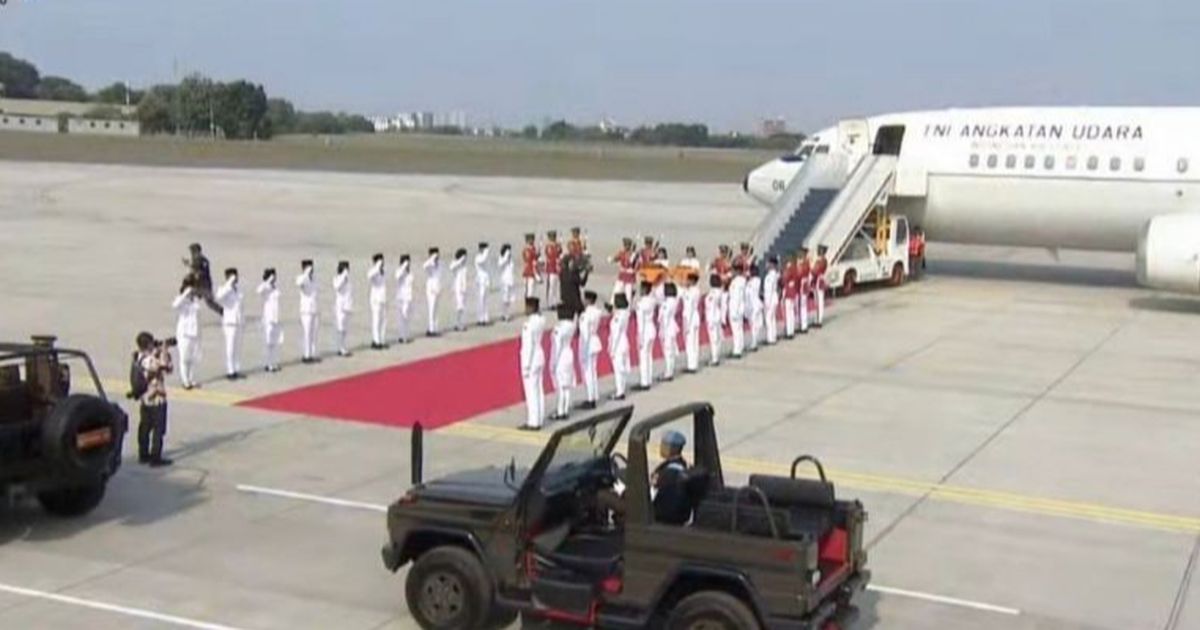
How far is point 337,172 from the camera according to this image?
268 feet

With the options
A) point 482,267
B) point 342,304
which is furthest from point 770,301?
point 342,304

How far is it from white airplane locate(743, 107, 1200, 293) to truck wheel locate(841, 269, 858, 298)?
241 centimetres

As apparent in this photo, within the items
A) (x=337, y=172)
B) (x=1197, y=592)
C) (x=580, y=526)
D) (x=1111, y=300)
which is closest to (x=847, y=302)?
(x=1111, y=300)

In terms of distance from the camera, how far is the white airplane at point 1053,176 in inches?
1133

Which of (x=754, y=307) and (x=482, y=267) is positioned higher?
(x=482, y=267)

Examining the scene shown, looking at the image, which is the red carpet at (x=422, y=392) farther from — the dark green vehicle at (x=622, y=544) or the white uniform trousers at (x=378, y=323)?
the dark green vehicle at (x=622, y=544)

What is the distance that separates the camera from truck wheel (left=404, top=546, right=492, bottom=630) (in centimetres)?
948

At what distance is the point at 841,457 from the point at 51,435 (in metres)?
8.02

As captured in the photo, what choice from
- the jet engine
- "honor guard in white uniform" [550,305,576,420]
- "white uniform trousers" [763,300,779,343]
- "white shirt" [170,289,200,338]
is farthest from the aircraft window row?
"white shirt" [170,289,200,338]

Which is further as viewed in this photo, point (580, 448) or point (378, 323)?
point (378, 323)

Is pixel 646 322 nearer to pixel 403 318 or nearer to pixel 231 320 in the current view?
pixel 403 318

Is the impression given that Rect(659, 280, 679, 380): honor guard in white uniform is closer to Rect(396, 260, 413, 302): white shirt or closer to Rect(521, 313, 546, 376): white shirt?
Rect(521, 313, 546, 376): white shirt

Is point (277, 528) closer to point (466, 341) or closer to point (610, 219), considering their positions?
point (466, 341)

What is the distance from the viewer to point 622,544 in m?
9.19
